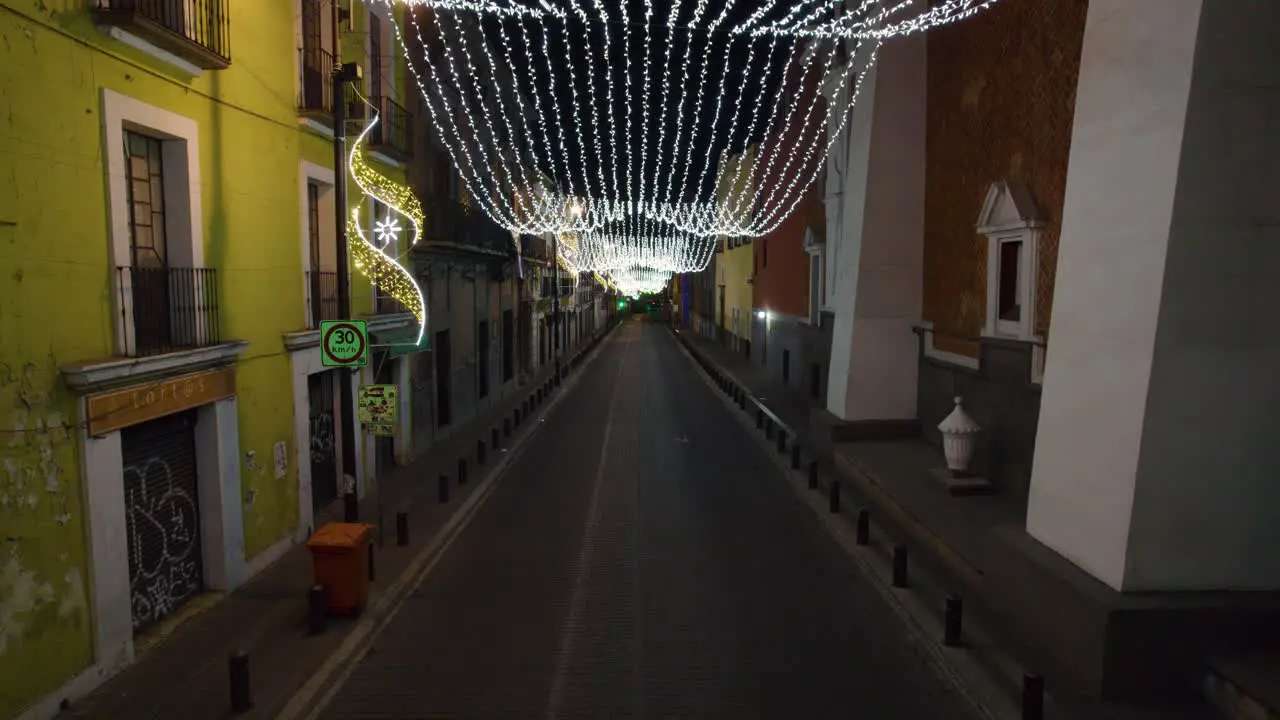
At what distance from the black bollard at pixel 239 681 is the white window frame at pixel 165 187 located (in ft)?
10.6

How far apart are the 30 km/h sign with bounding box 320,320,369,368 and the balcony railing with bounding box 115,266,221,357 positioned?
1268mm

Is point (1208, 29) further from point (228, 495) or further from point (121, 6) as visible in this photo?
point (228, 495)

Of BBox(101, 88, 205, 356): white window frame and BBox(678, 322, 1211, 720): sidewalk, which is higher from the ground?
BBox(101, 88, 205, 356): white window frame

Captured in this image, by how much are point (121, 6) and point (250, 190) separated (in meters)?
3.29

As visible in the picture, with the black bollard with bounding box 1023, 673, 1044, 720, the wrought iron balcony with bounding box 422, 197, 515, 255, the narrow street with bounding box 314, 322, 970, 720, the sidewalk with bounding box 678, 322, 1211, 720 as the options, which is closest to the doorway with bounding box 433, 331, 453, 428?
the wrought iron balcony with bounding box 422, 197, 515, 255

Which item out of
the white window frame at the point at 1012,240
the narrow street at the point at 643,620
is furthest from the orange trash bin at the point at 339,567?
the white window frame at the point at 1012,240

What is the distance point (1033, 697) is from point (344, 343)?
331 inches

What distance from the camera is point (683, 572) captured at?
1064 centimetres

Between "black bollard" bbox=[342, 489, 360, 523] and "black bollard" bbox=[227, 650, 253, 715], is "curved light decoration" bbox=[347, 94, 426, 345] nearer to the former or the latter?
"black bollard" bbox=[342, 489, 360, 523]

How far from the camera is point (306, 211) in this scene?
1245 cm

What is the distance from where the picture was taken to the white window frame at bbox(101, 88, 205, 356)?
310 inches

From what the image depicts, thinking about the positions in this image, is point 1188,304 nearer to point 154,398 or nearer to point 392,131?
point 154,398

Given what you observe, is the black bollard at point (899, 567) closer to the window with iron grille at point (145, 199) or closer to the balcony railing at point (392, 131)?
the window with iron grille at point (145, 199)

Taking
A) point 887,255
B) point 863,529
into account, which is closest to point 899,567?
point 863,529
